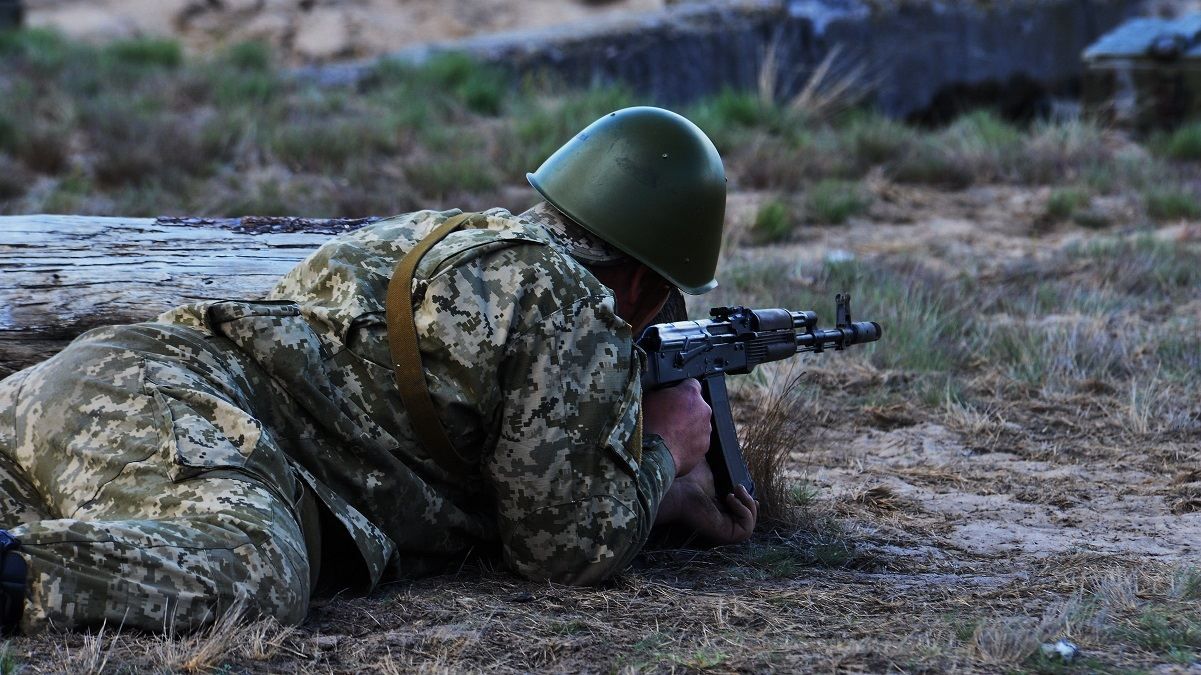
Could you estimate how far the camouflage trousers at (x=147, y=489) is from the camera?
8.19 ft

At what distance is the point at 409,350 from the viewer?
9.42 ft

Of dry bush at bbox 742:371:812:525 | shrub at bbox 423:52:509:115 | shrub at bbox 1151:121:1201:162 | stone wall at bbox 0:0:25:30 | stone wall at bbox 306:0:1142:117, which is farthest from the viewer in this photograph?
stone wall at bbox 0:0:25:30

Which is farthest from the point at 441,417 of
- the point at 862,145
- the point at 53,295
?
the point at 862,145

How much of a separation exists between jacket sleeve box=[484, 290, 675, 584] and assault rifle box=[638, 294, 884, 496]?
37cm

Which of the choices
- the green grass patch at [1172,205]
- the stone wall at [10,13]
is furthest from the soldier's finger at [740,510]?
the stone wall at [10,13]

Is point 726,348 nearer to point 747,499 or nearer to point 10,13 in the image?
point 747,499

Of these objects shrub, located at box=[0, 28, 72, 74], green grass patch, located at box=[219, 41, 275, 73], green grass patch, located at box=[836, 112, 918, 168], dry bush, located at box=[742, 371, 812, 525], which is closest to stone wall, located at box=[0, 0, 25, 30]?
shrub, located at box=[0, 28, 72, 74]

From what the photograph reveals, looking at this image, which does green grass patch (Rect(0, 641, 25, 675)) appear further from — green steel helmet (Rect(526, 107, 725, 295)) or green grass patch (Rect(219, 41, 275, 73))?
green grass patch (Rect(219, 41, 275, 73))

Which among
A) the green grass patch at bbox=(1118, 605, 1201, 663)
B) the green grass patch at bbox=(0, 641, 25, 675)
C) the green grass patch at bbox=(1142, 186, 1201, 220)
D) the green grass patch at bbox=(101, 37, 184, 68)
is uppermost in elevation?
the green grass patch at bbox=(101, 37, 184, 68)

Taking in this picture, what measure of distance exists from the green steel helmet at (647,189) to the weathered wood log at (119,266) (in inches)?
54.2

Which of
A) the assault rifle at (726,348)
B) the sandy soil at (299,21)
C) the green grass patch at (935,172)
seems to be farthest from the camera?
the sandy soil at (299,21)

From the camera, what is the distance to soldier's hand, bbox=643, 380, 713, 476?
3.39 meters

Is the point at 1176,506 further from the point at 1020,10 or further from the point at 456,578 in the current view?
the point at 1020,10

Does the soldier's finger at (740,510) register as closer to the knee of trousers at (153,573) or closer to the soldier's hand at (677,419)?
the soldier's hand at (677,419)
